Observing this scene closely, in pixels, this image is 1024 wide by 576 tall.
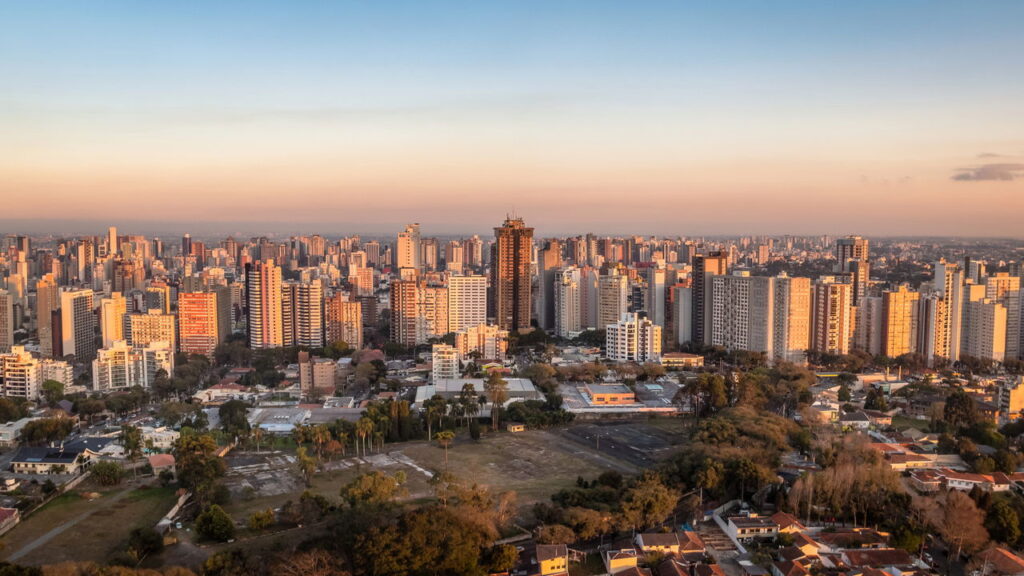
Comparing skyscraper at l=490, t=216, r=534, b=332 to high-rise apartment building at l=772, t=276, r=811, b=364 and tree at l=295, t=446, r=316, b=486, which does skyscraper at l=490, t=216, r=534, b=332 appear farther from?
tree at l=295, t=446, r=316, b=486

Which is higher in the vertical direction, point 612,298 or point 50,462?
point 612,298

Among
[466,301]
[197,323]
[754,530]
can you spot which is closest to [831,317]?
[466,301]

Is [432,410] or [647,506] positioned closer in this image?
[647,506]

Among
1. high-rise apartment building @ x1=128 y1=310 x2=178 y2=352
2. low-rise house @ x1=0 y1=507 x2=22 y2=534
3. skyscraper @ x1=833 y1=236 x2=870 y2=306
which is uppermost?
skyscraper @ x1=833 y1=236 x2=870 y2=306

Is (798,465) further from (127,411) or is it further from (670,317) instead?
(670,317)

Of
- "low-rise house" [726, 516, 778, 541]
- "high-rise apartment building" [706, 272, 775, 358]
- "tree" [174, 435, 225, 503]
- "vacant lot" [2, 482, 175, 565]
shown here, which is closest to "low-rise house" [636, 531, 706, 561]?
"low-rise house" [726, 516, 778, 541]

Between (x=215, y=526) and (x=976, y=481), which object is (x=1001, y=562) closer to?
(x=976, y=481)

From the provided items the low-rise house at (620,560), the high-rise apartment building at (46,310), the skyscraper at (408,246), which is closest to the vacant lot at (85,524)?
the low-rise house at (620,560)
